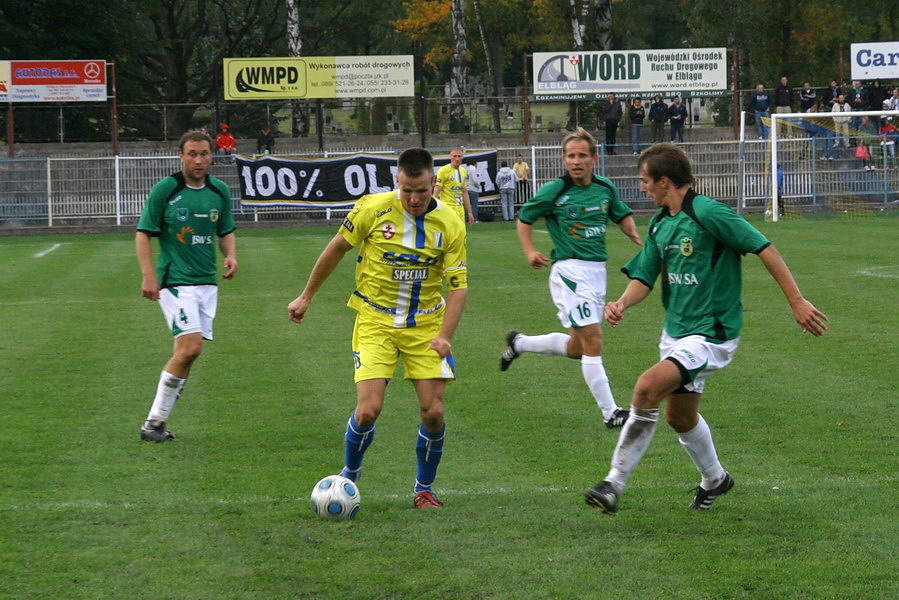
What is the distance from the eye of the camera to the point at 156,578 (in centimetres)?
559

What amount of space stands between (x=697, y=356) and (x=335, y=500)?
1952 millimetres

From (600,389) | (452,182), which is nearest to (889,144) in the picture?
(452,182)

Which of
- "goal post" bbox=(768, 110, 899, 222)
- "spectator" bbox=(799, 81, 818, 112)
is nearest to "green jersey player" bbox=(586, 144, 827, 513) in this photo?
"goal post" bbox=(768, 110, 899, 222)

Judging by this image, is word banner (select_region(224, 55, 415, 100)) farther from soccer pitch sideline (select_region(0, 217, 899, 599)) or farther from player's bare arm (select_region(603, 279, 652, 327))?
player's bare arm (select_region(603, 279, 652, 327))

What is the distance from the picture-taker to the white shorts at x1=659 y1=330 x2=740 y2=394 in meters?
6.18

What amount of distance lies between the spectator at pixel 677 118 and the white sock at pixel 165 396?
30224 millimetres

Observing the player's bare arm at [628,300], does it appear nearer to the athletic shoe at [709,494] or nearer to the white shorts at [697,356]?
the white shorts at [697,356]

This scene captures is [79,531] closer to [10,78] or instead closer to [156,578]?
[156,578]

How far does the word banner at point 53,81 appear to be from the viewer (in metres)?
39.1

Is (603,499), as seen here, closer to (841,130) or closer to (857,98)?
(841,130)

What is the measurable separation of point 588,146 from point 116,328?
7639 mm

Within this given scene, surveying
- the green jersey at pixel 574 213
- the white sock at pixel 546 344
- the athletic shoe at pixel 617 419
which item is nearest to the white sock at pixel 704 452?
the athletic shoe at pixel 617 419

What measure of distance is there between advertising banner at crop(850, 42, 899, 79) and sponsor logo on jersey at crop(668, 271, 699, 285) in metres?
36.7

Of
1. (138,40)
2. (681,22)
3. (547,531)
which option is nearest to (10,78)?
(138,40)
